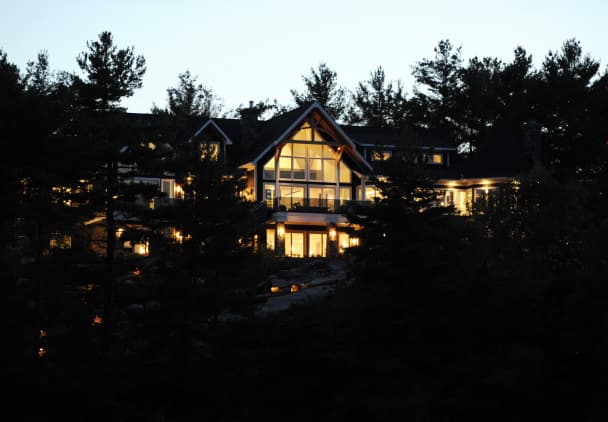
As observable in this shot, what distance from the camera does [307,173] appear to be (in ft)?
180

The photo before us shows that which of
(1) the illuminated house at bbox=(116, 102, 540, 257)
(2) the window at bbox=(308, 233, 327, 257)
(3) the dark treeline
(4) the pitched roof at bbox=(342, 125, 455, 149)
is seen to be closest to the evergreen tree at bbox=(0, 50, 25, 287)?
(3) the dark treeline

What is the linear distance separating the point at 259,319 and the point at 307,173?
2511 cm

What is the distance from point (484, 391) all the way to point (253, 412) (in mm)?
7113

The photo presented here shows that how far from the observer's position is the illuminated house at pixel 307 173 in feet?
173

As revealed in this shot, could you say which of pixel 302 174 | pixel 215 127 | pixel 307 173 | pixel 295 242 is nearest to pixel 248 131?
pixel 215 127

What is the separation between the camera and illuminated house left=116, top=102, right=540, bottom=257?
52781 millimetres

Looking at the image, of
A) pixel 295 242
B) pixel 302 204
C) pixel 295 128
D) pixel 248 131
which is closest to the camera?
pixel 295 128

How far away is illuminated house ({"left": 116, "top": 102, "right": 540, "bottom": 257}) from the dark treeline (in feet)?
60.3

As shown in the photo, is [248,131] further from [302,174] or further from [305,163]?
[302,174]

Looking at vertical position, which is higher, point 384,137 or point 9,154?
point 384,137

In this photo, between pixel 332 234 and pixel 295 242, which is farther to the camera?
pixel 295 242

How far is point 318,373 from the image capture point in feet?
94.7

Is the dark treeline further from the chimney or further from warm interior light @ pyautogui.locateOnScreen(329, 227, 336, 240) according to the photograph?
the chimney

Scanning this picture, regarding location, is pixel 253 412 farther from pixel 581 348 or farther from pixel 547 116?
pixel 547 116
